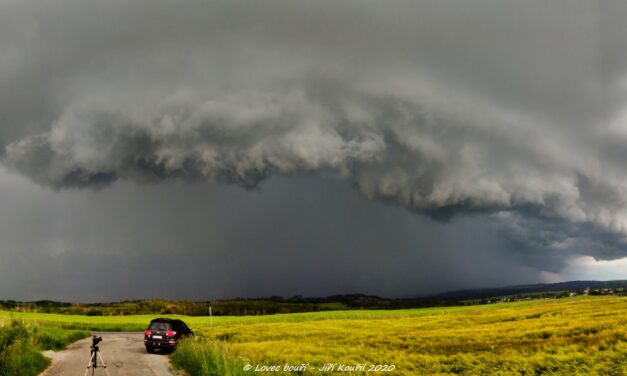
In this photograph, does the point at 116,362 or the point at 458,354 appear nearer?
the point at 116,362

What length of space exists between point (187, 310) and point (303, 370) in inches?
4770

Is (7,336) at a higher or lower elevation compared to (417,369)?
higher

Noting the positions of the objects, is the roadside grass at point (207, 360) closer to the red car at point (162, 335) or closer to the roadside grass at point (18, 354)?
the red car at point (162, 335)

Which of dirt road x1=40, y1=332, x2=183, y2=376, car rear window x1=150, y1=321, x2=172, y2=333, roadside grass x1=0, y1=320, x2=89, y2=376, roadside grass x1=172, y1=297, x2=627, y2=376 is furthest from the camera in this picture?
car rear window x1=150, y1=321, x2=172, y2=333

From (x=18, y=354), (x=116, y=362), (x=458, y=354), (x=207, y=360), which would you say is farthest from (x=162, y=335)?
(x=458, y=354)

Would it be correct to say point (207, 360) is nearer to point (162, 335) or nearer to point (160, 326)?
point (162, 335)

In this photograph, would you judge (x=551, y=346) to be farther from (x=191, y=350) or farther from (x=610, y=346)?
(x=191, y=350)

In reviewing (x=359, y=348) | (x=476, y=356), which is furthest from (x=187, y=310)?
(x=476, y=356)

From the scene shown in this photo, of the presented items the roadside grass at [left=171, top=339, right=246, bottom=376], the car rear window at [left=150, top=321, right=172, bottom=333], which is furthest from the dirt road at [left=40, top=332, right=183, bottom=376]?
the car rear window at [left=150, top=321, right=172, bottom=333]

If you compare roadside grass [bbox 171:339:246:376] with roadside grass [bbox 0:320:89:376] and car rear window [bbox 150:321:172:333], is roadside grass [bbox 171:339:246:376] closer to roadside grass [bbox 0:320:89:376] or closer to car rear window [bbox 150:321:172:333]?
car rear window [bbox 150:321:172:333]

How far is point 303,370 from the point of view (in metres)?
25.2

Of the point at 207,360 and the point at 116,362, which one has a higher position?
the point at 207,360

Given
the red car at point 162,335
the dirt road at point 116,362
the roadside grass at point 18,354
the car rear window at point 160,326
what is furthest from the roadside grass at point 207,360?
the roadside grass at point 18,354

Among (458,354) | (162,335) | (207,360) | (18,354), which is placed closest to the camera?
(18,354)
